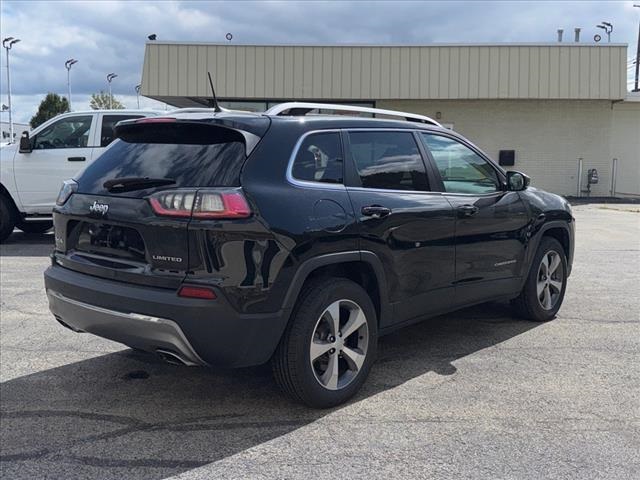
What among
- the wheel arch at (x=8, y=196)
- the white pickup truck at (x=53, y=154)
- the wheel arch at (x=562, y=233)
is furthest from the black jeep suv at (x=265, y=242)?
the wheel arch at (x=8, y=196)

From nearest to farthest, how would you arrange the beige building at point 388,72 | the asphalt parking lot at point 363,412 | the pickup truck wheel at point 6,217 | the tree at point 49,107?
the asphalt parking lot at point 363,412 → the pickup truck wheel at point 6,217 → the beige building at point 388,72 → the tree at point 49,107

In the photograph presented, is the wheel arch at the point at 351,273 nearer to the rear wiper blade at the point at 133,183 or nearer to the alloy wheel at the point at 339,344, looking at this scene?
the alloy wheel at the point at 339,344

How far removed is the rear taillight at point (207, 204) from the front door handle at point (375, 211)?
89 cm

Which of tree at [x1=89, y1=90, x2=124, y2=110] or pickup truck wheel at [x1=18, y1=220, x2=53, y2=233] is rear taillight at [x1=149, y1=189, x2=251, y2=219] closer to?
pickup truck wheel at [x1=18, y1=220, x2=53, y2=233]

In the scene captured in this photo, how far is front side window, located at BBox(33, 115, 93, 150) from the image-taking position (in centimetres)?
1026

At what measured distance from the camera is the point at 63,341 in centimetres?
532

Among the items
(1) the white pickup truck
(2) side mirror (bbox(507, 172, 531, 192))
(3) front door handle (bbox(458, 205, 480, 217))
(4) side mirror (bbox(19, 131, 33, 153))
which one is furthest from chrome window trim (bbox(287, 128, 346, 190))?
(4) side mirror (bbox(19, 131, 33, 153))

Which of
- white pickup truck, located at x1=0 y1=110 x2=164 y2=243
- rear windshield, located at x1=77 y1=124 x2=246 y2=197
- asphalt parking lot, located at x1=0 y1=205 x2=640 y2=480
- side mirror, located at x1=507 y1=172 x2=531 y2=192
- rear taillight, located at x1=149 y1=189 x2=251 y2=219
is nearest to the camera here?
asphalt parking lot, located at x1=0 y1=205 x2=640 y2=480

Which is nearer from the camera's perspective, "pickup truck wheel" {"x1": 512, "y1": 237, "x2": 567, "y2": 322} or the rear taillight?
the rear taillight

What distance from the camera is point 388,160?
4426 millimetres

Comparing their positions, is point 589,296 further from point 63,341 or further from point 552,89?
point 552,89

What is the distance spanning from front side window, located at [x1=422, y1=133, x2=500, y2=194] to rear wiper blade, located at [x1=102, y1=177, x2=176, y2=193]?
2089 mm

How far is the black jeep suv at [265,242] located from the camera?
3.39m

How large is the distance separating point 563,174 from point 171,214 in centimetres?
1984
